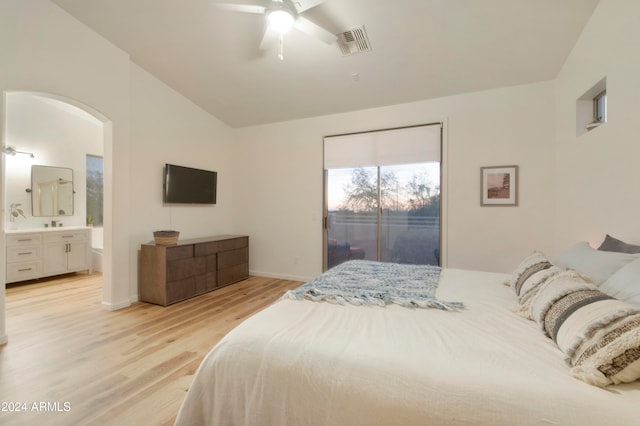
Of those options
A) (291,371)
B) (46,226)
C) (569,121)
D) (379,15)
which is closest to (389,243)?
(569,121)

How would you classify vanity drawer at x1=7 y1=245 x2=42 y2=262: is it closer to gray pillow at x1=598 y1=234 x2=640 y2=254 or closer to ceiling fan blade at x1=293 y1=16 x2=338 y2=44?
ceiling fan blade at x1=293 y1=16 x2=338 y2=44

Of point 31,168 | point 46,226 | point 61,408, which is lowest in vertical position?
point 61,408

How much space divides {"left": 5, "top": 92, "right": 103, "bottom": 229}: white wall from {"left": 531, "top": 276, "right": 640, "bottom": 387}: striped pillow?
6.40 metres

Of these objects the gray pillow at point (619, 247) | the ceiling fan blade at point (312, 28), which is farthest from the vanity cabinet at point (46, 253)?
the gray pillow at point (619, 247)

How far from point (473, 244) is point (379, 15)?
2821mm

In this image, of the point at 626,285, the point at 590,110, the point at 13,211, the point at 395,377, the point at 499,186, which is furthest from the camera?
the point at 13,211

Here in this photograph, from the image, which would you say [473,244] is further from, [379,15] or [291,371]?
[291,371]

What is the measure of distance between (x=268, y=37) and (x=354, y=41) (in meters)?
0.89

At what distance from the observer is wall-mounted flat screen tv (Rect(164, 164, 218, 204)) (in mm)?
3801

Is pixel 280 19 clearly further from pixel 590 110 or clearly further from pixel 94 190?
pixel 94 190

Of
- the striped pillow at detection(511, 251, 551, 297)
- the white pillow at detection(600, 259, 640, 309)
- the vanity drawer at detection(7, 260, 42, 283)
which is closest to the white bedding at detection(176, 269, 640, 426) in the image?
the white pillow at detection(600, 259, 640, 309)

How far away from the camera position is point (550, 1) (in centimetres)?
223

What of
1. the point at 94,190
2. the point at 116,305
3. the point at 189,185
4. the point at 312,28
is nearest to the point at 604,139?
the point at 312,28

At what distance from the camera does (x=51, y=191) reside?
182 inches
